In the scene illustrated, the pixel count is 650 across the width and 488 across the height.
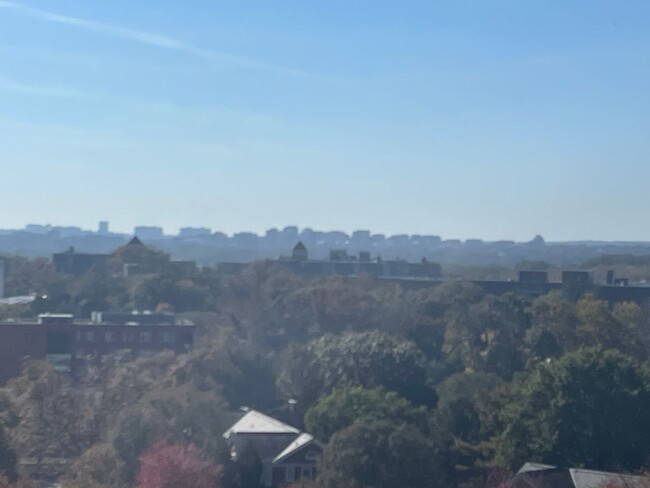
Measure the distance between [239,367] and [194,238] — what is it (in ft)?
459

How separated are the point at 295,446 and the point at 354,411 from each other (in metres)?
1.22

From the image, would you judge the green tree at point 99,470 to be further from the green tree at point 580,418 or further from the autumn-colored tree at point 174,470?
the green tree at point 580,418

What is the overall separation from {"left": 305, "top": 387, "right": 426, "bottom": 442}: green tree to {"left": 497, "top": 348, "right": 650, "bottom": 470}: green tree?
174 cm

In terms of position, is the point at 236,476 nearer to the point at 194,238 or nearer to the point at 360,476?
the point at 360,476


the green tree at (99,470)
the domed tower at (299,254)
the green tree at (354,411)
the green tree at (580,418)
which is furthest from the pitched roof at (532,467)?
the domed tower at (299,254)

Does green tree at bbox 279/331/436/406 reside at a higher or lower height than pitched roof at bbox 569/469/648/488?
higher

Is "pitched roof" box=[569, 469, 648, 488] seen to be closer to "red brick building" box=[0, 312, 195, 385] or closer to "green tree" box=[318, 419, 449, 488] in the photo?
"green tree" box=[318, 419, 449, 488]

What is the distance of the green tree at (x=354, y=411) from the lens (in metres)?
21.8

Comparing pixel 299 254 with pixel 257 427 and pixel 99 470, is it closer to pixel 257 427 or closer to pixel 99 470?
pixel 257 427

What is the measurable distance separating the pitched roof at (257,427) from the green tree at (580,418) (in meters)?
4.01

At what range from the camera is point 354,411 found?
22047mm

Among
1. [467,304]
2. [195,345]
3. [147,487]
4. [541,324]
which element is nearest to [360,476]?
[147,487]

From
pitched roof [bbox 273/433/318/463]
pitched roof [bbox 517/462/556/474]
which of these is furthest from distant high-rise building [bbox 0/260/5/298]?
pitched roof [bbox 517/462/556/474]

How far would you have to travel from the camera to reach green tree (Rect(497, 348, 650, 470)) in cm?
2052
